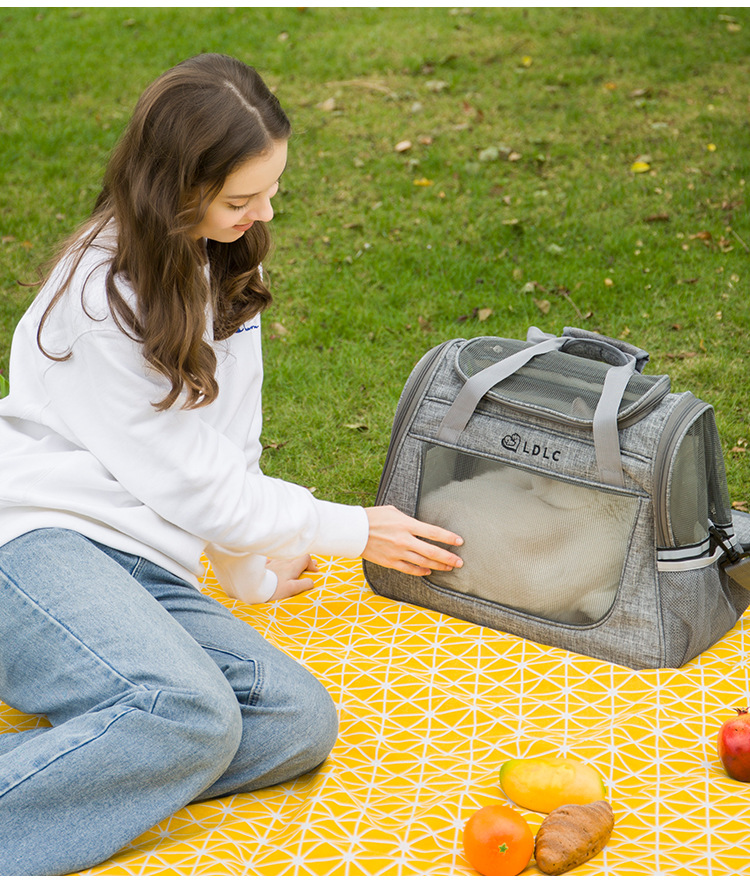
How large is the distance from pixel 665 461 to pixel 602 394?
0.77ft

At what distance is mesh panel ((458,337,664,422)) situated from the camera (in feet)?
8.15

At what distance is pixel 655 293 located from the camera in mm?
4367

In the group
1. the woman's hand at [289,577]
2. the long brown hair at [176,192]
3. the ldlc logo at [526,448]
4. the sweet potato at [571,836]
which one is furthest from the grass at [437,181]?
the sweet potato at [571,836]

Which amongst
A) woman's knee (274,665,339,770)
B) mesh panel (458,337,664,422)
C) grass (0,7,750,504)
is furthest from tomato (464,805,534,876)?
grass (0,7,750,504)

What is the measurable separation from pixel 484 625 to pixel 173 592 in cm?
90

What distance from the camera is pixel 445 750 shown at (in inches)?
90.4

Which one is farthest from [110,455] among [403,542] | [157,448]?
[403,542]

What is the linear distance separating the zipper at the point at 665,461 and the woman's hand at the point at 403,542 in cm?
53


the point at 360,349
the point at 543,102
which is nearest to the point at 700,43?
the point at 543,102

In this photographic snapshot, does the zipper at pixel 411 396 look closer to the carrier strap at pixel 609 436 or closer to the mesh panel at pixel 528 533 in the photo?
the mesh panel at pixel 528 533

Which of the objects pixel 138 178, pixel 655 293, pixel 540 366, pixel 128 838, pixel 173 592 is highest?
pixel 138 178

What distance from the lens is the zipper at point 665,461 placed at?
2.35 metres

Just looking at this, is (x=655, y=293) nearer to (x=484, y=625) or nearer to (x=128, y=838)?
(x=484, y=625)

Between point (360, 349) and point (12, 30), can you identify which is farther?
point (12, 30)
